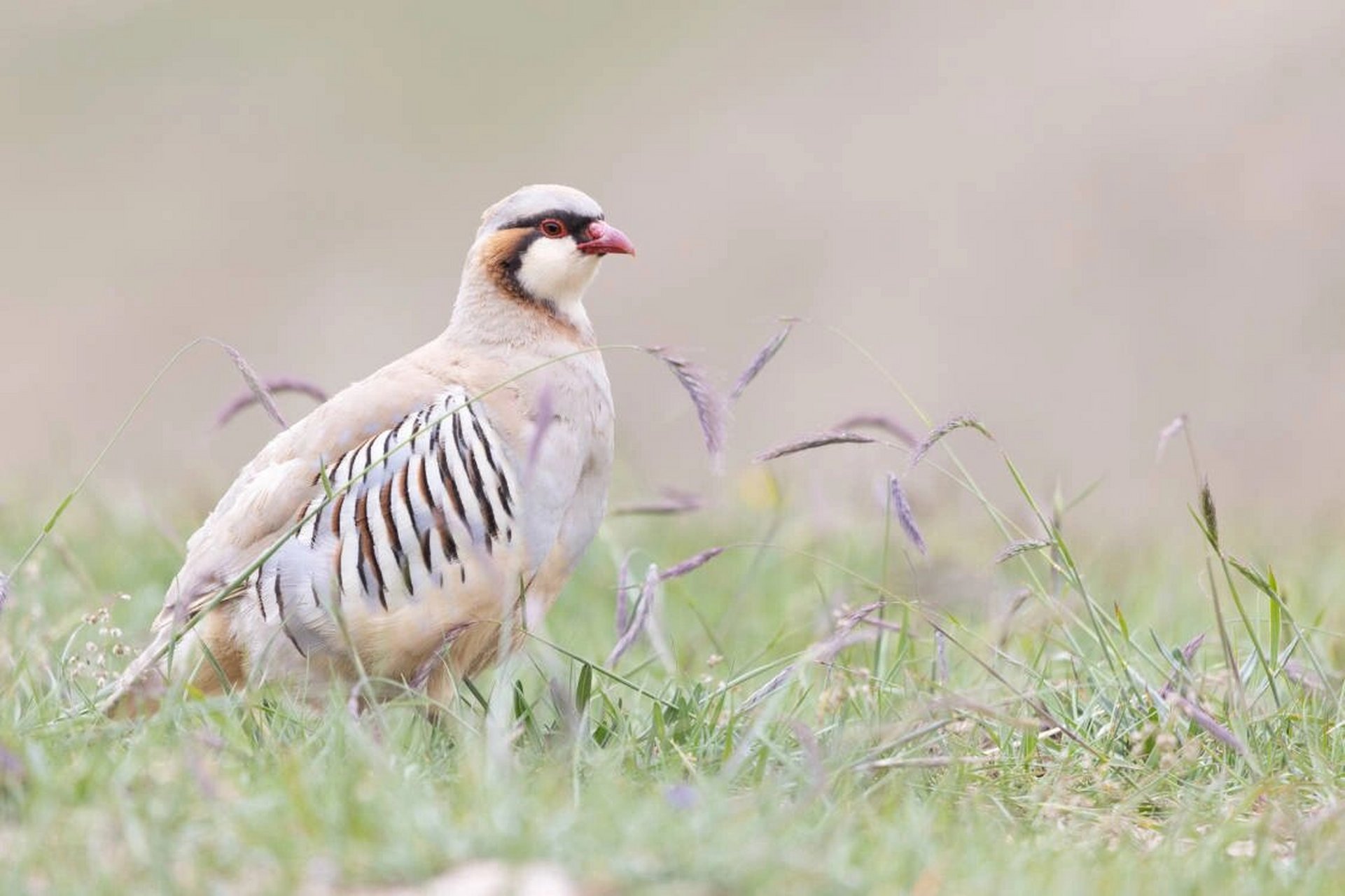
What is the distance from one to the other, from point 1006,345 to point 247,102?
10.8m

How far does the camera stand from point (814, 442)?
12.5ft

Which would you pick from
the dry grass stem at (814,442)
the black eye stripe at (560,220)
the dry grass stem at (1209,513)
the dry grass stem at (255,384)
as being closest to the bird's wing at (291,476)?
the dry grass stem at (255,384)

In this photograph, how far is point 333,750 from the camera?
3.41 m

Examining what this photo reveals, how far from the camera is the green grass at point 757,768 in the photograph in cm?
278

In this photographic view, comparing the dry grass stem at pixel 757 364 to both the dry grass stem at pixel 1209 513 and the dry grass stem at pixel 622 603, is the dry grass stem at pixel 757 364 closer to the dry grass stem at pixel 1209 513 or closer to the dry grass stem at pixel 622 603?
the dry grass stem at pixel 622 603

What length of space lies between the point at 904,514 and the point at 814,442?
0.24 meters

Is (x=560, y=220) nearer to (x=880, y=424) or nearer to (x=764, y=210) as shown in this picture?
(x=880, y=424)

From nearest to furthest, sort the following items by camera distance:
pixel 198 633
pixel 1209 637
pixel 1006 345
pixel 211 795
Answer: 1. pixel 211 795
2. pixel 198 633
3. pixel 1209 637
4. pixel 1006 345

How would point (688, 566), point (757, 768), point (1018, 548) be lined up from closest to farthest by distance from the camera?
1. point (757, 768)
2. point (1018, 548)
3. point (688, 566)

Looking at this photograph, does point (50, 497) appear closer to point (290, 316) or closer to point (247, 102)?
point (290, 316)

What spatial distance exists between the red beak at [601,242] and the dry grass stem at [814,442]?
134 cm

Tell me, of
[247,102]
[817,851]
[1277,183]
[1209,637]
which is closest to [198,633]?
[817,851]

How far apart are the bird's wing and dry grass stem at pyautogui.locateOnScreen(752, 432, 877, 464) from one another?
111 centimetres

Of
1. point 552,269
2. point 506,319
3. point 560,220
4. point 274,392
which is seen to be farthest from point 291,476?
point 560,220
